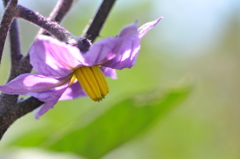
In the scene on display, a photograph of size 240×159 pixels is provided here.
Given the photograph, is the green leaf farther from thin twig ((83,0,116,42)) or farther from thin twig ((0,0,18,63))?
thin twig ((0,0,18,63))

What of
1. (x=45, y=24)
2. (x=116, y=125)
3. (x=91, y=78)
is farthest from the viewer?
(x=116, y=125)

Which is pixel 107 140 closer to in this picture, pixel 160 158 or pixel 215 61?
pixel 160 158

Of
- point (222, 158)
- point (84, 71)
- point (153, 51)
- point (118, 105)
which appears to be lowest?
point (222, 158)

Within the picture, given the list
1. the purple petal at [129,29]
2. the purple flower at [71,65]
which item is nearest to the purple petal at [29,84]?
the purple flower at [71,65]

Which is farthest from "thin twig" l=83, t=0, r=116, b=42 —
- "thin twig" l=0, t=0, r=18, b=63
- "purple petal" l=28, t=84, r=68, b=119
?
"thin twig" l=0, t=0, r=18, b=63

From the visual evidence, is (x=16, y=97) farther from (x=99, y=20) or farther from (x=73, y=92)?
(x=99, y=20)

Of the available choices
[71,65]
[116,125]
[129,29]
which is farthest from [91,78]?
[116,125]

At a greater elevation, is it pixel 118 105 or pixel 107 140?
pixel 118 105

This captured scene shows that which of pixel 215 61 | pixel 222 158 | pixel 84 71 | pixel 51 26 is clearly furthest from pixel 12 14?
pixel 215 61
